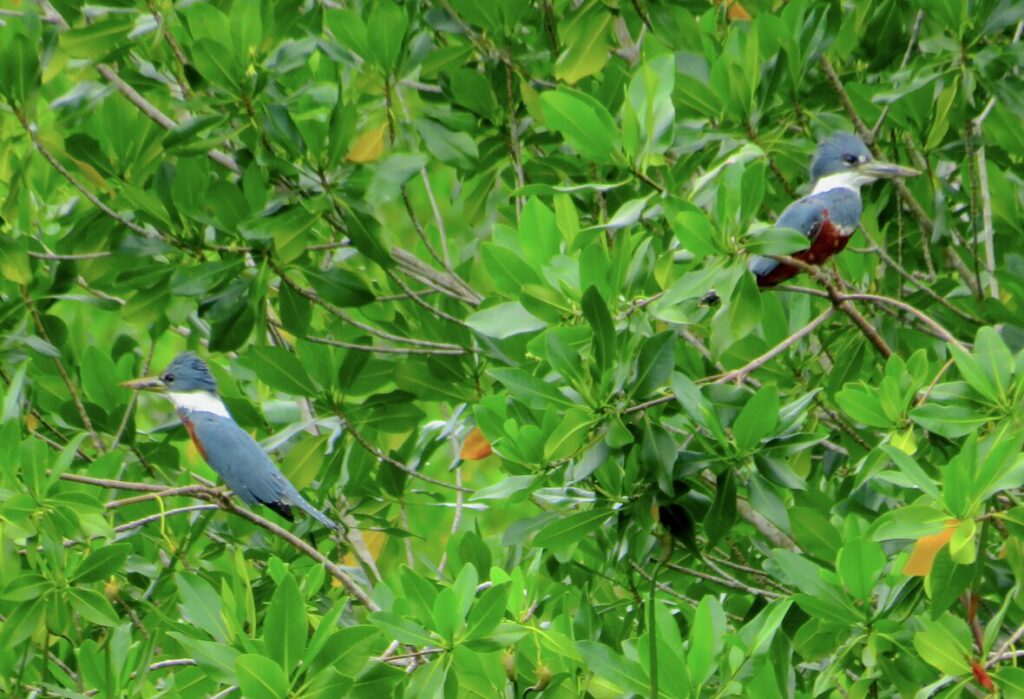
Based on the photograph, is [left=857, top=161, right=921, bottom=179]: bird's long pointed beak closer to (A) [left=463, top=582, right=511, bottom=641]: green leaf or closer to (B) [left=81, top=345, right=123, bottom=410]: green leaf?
(A) [left=463, top=582, right=511, bottom=641]: green leaf

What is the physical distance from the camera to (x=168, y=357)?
9664 millimetres

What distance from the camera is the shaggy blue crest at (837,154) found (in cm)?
481

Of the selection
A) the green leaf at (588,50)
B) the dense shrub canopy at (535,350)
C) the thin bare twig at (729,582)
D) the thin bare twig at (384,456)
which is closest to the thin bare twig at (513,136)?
the dense shrub canopy at (535,350)

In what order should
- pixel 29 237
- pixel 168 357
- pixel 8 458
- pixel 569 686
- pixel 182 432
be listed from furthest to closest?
pixel 168 357 → pixel 182 432 → pixel 29 237 → pixel 8 458 → pixel 569 686

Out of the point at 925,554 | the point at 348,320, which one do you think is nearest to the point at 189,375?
the point at 348,320

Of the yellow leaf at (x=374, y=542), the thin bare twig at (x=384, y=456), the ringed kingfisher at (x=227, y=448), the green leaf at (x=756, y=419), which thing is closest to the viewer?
the green leaf at (x=756, y=419)

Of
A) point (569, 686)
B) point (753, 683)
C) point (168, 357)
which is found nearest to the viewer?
point (753, 683)

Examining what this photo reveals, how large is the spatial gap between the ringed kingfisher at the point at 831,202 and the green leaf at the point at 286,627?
6.17 feet

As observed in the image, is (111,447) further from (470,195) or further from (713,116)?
(713,116)

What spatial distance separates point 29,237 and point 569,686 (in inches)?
110

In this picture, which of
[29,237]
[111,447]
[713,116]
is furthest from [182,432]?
[713,116]

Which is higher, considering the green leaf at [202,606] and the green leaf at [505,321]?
the green leaf at [505,321]

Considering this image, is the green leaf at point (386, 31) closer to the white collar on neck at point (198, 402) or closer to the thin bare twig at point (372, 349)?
the thin bare twig at point (372, 349)

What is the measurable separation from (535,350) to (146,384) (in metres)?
2.37
